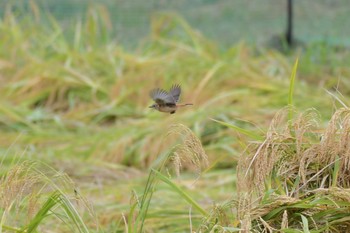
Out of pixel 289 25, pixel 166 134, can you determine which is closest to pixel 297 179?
pixel 166 134

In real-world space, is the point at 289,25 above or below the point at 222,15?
below

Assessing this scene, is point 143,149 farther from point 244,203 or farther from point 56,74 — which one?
point 244,203

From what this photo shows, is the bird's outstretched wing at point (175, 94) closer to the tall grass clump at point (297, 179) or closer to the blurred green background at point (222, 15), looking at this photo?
the tall grass clump at point (297, 179)

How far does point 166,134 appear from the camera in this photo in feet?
7.60

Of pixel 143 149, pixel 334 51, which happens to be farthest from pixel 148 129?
pixel 334 51

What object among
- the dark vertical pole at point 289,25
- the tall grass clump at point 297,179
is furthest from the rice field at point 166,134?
the dark vertical pole at point 289,25

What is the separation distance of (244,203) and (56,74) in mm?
4252

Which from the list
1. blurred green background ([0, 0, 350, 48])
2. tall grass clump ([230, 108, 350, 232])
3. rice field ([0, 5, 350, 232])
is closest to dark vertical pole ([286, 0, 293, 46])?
blurred green background ([0, 0, 350, 48])

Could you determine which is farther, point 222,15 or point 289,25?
point 222,15

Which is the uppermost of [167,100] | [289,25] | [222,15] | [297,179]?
[222,15]

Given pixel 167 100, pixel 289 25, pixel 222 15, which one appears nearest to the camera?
pixel 167 100

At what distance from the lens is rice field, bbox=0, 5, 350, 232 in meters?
2.32

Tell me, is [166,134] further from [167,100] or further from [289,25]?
[289,25]

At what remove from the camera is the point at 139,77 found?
6.20 m
